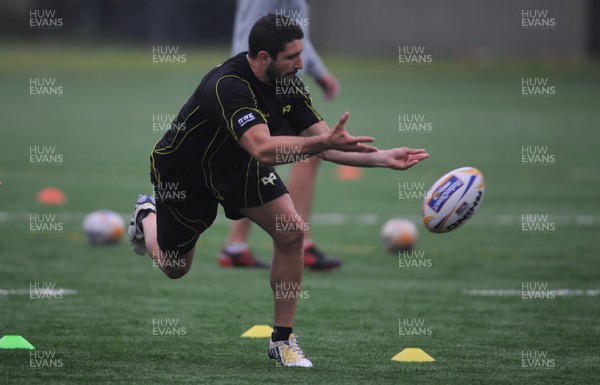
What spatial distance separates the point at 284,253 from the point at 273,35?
1334 millimetres

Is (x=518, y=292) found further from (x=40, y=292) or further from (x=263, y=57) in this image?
(x=40, y=292)

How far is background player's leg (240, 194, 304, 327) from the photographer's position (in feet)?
22.3

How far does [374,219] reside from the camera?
1306cm

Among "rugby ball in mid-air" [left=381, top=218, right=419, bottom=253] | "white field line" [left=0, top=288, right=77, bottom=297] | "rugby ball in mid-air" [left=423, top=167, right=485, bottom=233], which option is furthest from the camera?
"rugby ball in mid-air" [left=381, top=218, right=419, bottom=253]

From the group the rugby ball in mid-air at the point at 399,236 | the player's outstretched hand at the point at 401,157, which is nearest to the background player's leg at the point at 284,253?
the player's outstretched hand at the point at 401,157

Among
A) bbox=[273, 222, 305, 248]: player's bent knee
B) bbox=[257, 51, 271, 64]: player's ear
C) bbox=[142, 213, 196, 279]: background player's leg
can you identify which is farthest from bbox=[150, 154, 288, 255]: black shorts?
bbox=[257, 51, 271, 64]: player's ear

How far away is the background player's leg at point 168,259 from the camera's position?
7395mm

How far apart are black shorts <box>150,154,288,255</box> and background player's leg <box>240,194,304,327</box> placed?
81 millimetres

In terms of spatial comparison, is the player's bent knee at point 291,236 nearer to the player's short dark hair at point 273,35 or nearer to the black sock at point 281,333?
the black sock at point 281,333

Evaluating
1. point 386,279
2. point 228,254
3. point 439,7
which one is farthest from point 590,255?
point 439,7

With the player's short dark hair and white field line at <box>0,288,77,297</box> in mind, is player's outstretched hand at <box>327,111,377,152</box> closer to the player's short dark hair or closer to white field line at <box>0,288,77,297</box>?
the player's short dark hair

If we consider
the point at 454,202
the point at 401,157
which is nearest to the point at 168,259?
the point at 401,157

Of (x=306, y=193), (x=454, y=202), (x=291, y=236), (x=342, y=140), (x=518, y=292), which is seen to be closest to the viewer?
(x=342, y=140)

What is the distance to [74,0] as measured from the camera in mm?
48875
